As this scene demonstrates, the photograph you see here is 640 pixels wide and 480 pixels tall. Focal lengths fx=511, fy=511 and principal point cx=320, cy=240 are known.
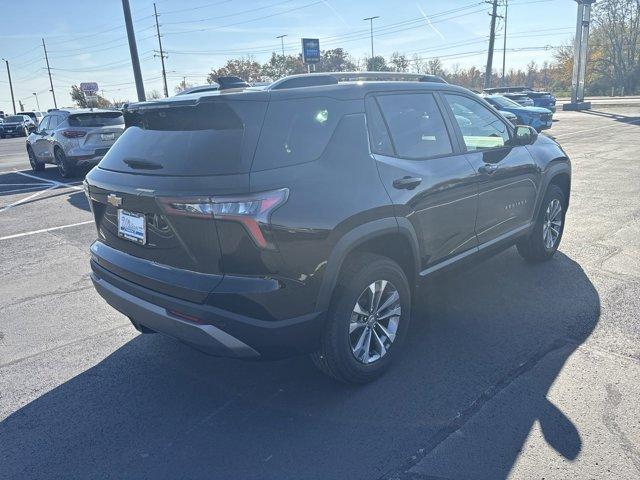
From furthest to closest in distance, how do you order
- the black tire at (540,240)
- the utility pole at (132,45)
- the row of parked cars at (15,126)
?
the row of parked cars at (15,126) → the utility pole at (132,45) → the black tire at (540,240)

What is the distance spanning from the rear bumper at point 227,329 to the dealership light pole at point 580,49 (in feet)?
124

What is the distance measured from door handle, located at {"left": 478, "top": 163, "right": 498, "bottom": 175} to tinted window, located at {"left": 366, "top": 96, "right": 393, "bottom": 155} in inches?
41.6

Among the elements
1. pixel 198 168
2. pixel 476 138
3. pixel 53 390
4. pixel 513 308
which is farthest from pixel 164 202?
pixel 513 308

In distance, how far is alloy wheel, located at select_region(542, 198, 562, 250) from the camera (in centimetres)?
520

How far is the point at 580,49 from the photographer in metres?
33.9

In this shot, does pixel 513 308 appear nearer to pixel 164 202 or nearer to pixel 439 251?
pixel 439 251

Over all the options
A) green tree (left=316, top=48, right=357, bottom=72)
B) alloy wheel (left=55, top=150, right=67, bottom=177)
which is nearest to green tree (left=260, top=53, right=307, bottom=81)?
green tree (left=316, top=48, right=357, bottom=72)

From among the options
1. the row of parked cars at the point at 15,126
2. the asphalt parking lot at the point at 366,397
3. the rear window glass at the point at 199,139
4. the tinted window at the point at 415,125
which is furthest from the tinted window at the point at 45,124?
the row of parked cars at the point at 15,126

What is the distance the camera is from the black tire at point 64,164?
40.4 ft

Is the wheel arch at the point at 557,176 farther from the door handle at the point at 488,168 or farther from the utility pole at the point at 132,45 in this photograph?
the utility pole at the point at 132,45

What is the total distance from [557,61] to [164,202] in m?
89.4

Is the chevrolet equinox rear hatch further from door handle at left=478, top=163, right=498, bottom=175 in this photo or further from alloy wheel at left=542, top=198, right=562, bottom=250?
alloy wheel at left=542, top=198, right=562, bottom=250

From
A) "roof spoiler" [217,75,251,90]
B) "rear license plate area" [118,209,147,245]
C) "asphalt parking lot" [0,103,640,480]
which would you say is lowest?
"asphalt parking lot" [0,103,640,480]

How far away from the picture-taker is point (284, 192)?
103 inches
